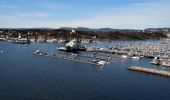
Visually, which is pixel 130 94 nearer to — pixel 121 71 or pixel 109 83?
pixel 109 83

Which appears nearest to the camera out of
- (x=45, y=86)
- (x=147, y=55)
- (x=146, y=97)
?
(x=146, y=97)

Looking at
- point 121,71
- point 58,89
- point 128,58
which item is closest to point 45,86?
point 58,89

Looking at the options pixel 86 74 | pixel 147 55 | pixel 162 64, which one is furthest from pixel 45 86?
pixel 147 55

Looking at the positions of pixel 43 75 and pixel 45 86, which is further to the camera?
pixel 43 75

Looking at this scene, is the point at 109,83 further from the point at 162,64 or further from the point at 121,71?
the point at 162,64

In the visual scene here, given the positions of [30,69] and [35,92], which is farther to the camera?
[30,69]

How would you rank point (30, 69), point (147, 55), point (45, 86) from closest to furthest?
point (45, 86) → point (30, 69) → point (147, 55)
